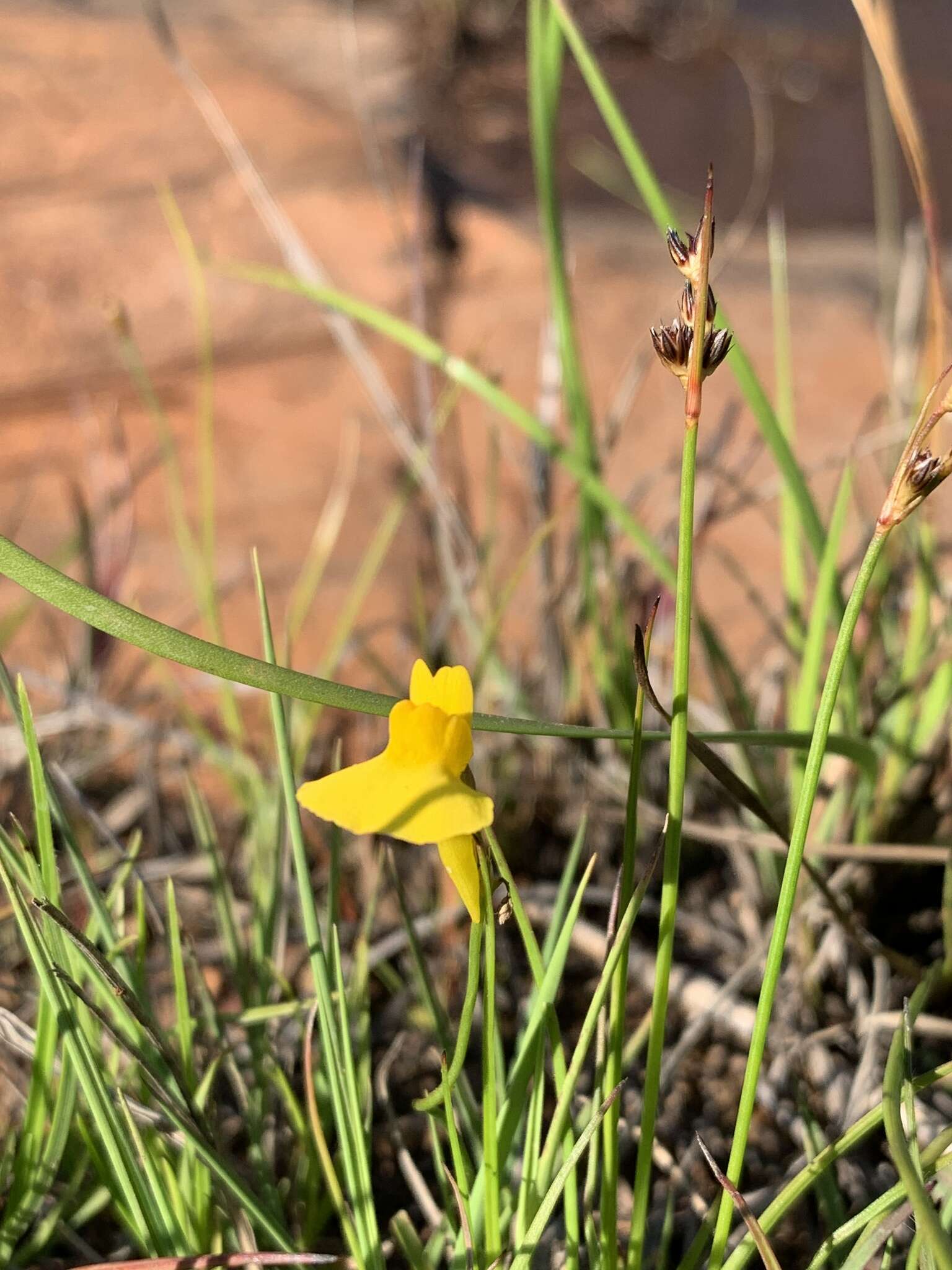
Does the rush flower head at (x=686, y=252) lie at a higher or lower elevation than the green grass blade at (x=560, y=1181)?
higher

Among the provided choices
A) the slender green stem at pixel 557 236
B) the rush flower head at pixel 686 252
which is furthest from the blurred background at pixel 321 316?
the rush flower head at pixel 686 252

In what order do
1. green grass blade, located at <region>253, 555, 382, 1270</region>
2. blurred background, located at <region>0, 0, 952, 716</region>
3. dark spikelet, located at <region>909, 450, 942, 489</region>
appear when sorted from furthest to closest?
blurred background, located at <region>0, 0, 952, 716</region> → green grass blade, located at <region>253, 555, 382, 1270</region> → dark spikelet, located at <region>909, 450, 942, 489</region>

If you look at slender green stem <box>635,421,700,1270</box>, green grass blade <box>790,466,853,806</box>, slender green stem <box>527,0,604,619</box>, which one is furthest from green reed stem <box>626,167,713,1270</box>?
slender green stem <box>527,0,604,619</box>

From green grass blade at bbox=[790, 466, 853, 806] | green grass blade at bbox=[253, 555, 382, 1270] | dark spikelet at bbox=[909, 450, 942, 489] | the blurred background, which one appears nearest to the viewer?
dark spikelet at bbox=[909, 450, 942, 489]

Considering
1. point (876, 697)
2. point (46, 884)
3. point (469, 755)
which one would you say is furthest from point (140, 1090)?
point (876, 697)

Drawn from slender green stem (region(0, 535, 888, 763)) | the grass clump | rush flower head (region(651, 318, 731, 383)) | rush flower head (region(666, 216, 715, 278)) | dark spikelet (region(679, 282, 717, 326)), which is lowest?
the grass clump

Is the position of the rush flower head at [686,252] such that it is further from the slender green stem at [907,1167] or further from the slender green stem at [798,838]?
the slender green stem at [907,1167]

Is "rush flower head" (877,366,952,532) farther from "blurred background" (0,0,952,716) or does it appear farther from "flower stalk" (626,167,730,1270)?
"blurred background" (0,0,952,716)
